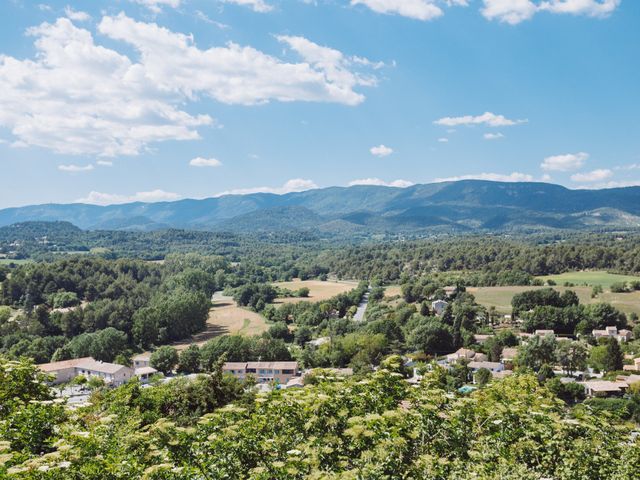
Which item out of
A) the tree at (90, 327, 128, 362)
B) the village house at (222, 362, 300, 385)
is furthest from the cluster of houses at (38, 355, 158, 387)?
the village house at (222, 362, 300, 385)

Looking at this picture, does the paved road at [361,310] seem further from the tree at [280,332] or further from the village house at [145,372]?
the village house at [145,372]

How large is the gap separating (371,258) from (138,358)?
76473mm

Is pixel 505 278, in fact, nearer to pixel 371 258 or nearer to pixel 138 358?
pixel 371 258

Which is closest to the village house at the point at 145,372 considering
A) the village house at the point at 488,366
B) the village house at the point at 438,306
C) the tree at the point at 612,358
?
Result: the village house at the point at 488,366

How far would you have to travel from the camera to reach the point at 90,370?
40.6 m

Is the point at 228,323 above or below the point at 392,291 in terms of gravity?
below

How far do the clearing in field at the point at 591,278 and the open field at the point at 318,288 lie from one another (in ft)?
110

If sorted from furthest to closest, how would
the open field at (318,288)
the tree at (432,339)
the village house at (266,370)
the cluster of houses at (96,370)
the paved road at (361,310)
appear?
the open field at (318,288)
the paved road at (361,310)
the tree at (432,339)
the cluster of houses at (96,370)
the village house at (266,370)

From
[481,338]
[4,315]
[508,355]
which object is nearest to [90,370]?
[4,315]

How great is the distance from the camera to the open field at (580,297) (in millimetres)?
57000

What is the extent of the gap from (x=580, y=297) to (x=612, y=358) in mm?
24982

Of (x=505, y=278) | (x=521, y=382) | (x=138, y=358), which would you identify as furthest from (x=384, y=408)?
(x=505, y=278)

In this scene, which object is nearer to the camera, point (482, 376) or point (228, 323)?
point (482, 376)

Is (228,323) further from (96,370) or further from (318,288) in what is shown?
(318,288)
